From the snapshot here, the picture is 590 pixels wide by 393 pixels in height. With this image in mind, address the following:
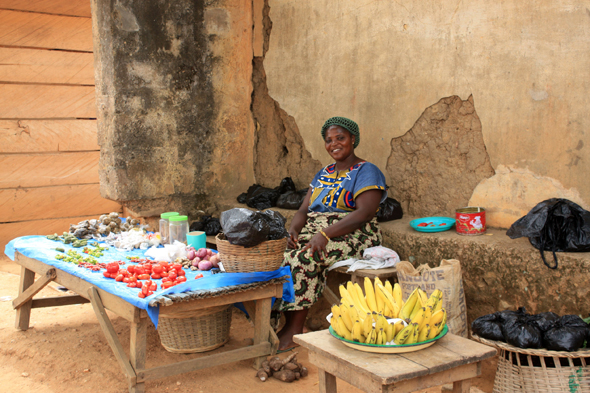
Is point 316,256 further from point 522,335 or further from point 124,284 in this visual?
point 522,335

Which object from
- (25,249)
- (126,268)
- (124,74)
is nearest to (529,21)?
(126,268)

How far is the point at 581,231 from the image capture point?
3.30m

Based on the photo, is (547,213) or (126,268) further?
(126,268)

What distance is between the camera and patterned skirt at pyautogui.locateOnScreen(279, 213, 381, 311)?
12.8 ft

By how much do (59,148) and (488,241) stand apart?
5.76 m

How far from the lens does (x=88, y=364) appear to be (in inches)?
150

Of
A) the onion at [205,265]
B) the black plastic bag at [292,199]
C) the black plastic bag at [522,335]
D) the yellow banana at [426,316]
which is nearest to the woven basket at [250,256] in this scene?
the onion at [205,265]

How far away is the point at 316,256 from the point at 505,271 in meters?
1.30

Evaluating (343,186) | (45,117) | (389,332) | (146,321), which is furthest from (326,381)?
(45,117)

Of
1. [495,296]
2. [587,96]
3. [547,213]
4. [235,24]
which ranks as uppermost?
[235,24]

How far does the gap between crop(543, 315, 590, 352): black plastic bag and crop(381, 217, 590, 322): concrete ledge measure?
1.70ft

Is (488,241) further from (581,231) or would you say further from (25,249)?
(25,249)

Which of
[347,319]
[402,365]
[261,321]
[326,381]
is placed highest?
[347,319]

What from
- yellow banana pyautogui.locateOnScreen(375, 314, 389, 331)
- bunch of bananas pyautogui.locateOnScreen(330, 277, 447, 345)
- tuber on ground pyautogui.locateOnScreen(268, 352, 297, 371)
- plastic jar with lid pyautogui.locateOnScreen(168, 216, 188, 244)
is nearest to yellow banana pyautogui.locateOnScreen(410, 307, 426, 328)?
bunch of bananas pyautogui.locateOnScreen(330, 277, 447, 345)
